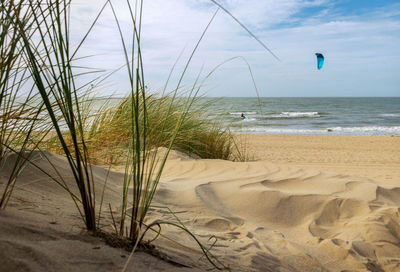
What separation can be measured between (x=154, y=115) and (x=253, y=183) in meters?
1.99

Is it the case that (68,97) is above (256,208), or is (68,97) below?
above

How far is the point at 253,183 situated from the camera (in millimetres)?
2898

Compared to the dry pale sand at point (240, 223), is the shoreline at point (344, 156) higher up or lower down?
lower down

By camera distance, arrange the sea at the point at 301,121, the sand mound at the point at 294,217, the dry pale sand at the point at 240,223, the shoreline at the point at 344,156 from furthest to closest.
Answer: the shoreline at the point at 344,156 → the sea at the point at 301,121 → the sand mound at the point at 294,217 → the dry pale sand at the point at 240,223

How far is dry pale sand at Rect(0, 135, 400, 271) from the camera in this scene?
103 cm

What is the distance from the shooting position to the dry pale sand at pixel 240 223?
103 centimetres

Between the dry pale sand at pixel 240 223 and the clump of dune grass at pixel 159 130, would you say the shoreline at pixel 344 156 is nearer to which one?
the clump of dune grass at pixel 159 130

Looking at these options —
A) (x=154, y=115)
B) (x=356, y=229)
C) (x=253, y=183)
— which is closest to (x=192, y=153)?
(x=154, y=115)

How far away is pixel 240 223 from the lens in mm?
2176

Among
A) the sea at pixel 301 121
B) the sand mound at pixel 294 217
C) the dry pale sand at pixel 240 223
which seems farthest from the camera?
the sea at pixel 301 121

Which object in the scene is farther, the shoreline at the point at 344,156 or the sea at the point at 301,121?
the shoreline at the point at 344,156

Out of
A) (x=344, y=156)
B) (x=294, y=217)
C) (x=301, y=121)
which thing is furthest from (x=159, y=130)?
(x=301, y=121)

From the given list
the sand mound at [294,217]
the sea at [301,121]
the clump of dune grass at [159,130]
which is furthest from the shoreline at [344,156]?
the sand mound at [294,217]

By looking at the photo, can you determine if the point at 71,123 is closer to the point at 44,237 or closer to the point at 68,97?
the point at 68,97
